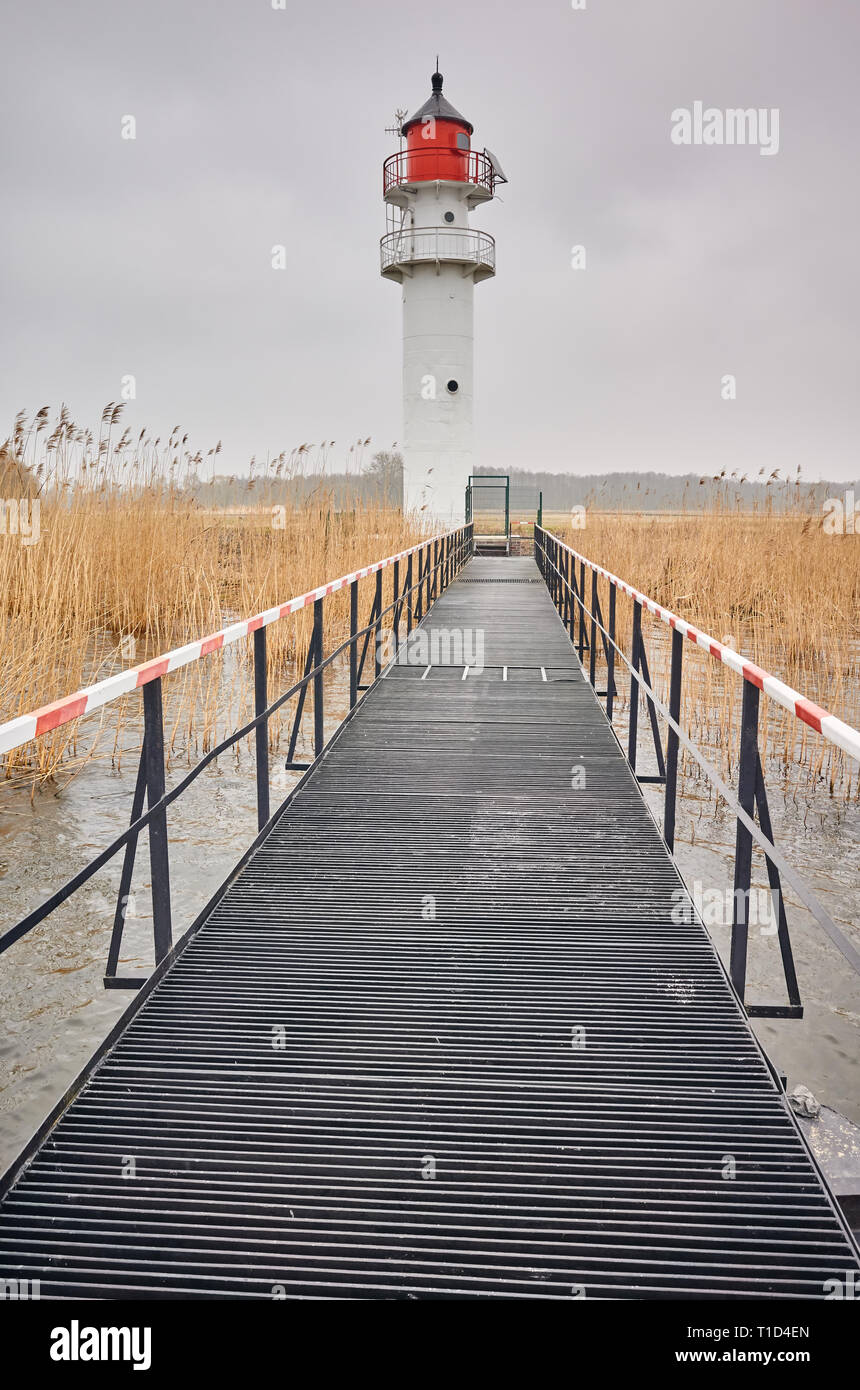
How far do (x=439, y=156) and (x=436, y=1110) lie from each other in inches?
824

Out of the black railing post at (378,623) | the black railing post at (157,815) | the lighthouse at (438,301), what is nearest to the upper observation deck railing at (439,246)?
the lighthouse at (438,301)

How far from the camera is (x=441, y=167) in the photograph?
20000 mm

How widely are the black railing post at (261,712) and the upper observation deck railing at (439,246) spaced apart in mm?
17557

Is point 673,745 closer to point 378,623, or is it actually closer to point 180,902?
point 180,902

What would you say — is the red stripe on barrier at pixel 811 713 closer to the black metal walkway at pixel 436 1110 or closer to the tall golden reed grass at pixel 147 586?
the black metal walkway at pixel 436 1110

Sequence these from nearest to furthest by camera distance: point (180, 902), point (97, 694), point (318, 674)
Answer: point (97, 694), point (180, 902), point (318, 674)

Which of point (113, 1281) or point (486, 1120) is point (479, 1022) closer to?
point (486, 1120)

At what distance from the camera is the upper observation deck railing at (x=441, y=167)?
2003 centimetres

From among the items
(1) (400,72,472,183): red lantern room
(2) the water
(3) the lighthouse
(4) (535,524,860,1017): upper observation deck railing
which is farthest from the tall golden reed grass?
(1) (400,72,472,183): red lantern room

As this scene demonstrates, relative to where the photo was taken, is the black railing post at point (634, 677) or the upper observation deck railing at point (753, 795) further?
the black railing post at point (634, 677)

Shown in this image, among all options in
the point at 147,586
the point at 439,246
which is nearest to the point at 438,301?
the point at 439,246

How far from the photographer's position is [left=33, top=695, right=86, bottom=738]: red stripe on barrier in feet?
6.53

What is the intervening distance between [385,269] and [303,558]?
13.2 m

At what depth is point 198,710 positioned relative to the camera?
320 inches
